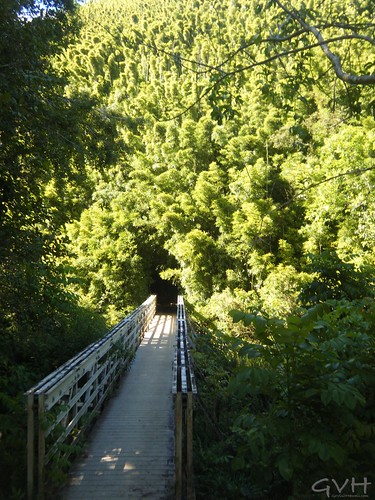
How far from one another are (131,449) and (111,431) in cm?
57

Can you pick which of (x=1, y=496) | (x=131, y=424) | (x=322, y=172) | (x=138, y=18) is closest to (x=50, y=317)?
(x=131, y=424)

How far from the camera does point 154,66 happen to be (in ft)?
132

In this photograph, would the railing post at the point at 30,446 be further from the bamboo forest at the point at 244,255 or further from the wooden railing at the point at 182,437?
the wooden railing at the point at 182,437

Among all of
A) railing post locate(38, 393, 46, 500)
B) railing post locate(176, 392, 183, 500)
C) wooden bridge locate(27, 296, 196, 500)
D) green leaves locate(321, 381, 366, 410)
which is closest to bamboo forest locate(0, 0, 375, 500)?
green leaves locate(321, 381, 366, 410)

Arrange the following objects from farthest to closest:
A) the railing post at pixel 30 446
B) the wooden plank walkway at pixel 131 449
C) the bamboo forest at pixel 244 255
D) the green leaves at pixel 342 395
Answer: the wooden plank walkway at pixel 131 449 < the railing post at pixel 30 446 < the bamboo forest at pixel 244 255 < the green leaves at pixel 342 395

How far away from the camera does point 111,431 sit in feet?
14.0

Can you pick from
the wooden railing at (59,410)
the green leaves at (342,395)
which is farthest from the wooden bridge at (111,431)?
the green leaves at (342,395)

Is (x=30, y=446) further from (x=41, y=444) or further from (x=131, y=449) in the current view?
(x=131, y=449)

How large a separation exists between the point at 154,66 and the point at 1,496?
4310cm

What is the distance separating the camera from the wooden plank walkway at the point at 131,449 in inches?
121

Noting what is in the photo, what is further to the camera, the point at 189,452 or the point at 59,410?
the point at 59,410

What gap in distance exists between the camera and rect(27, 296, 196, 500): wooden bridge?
9.39ft

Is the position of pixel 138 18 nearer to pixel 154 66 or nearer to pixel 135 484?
pixel 154 66

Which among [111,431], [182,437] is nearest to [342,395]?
[182,437]
